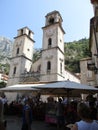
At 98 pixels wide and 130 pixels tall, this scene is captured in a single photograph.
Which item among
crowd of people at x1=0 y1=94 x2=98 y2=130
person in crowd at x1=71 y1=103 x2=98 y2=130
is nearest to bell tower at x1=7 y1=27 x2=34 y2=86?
crowd of people at x1=0 y1=94 x2=98 y2=130

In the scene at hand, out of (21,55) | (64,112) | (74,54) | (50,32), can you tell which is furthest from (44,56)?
(74,54)

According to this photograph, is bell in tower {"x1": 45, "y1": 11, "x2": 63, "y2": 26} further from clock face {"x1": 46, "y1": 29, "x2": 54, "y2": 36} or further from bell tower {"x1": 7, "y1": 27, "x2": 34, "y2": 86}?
bell tower {"x1": 7, "y1": 27, "x2": 34, "y2": 86}

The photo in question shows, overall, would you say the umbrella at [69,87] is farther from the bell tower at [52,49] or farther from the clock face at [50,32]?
the clock face at [50,32]

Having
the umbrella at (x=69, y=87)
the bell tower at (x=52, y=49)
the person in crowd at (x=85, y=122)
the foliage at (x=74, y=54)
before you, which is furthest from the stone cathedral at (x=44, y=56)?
the foliage at (x=74, y=54)

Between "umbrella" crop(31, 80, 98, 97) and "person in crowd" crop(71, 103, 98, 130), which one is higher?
"umbrella" crop(31, 80, 98, 97)

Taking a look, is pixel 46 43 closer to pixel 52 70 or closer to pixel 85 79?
pixel 52 70

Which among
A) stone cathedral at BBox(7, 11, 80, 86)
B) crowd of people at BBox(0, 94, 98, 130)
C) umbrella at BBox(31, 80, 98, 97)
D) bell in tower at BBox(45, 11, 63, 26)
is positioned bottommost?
crowd of people at BBox(0, 94, 98, 130)

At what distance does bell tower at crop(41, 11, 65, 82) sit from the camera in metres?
28.8

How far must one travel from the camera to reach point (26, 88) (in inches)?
520

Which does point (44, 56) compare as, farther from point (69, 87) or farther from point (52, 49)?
point (69, 87)

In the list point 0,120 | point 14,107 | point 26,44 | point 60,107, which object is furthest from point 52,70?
point 0,120

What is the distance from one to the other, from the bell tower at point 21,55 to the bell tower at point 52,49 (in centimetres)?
537

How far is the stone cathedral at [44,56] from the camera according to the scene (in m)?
29.4

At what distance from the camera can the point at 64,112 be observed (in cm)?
884
